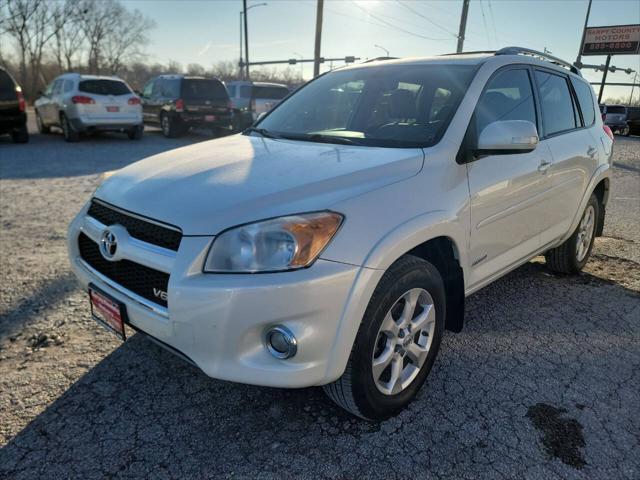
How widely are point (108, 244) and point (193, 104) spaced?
12703 millimetres

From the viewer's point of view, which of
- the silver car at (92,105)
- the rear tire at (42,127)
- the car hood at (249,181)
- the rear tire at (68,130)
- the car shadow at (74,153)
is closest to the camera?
the car hood at (249,181)

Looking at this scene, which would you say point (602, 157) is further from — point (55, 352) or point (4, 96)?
point (4, 96)

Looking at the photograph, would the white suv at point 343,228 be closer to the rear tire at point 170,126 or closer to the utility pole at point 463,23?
the rear tire at point 170,126

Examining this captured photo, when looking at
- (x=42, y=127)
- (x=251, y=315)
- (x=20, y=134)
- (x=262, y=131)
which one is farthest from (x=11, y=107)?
(x=251, y=315)

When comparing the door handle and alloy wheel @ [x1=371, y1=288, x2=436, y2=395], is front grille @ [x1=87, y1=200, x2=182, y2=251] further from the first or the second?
the door handle

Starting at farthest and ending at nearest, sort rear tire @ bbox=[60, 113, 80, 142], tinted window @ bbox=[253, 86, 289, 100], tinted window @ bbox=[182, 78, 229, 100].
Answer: tinted window @ bbox=[253, 86, 289, 100] < tinted window @ bbox=[182, 78, 229, 100] < rear tire @ bbox=[60, 113, 80, 142]

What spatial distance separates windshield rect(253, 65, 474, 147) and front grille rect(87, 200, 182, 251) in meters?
1.18

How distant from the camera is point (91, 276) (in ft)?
7.89

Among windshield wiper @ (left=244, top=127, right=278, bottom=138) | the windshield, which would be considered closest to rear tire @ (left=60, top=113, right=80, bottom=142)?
windshield wiper @ (left=244, top=127, right=278, bottom=138)

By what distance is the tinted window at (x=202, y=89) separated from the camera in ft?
45.5

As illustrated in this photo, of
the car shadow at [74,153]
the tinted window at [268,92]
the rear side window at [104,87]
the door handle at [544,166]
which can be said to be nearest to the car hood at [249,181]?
the door handle at [544,166]

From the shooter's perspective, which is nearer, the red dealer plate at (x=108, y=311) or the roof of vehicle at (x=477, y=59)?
the red dealer plate at (x=108, y=311)

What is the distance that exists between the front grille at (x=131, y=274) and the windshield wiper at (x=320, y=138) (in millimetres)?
1282

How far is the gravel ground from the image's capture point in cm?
203
